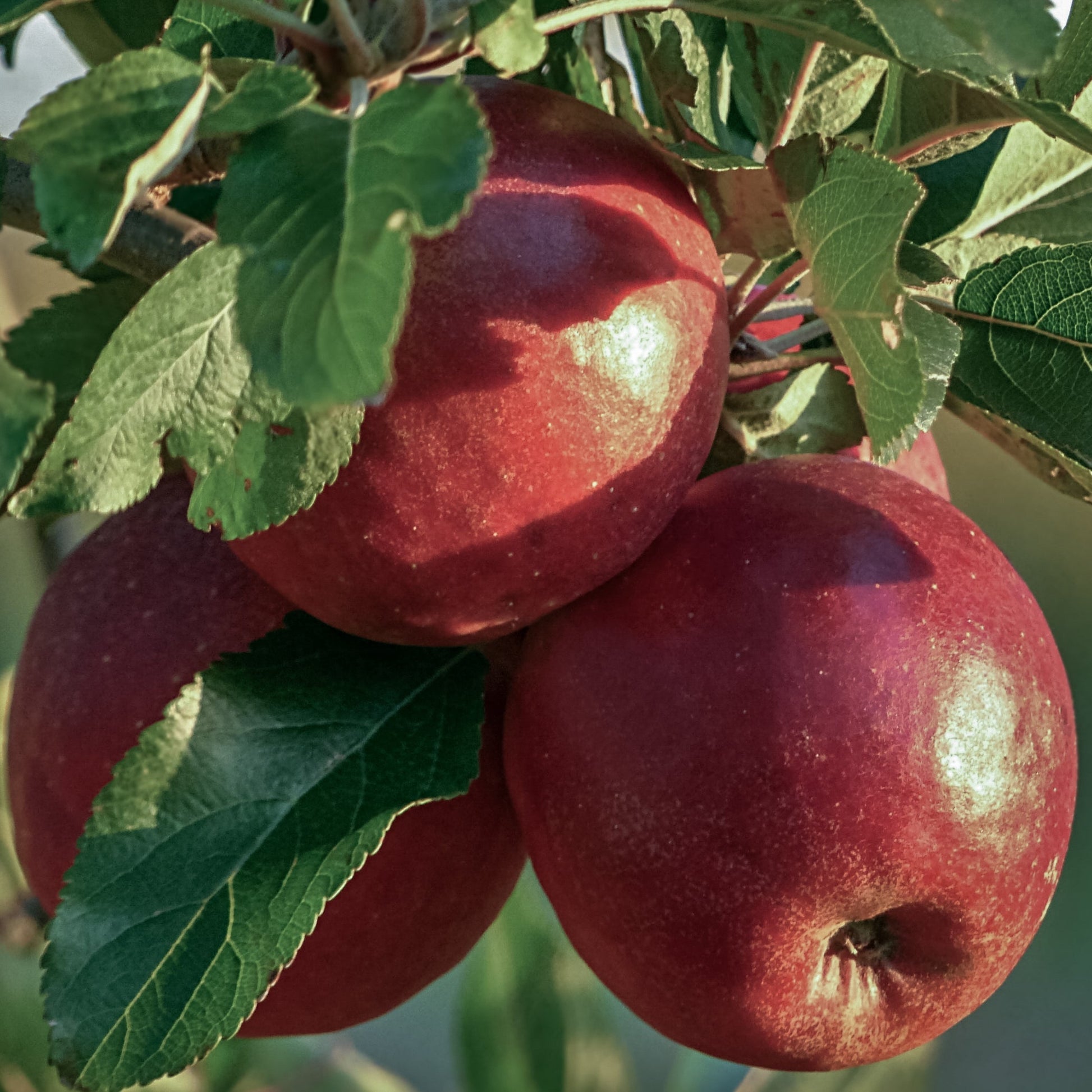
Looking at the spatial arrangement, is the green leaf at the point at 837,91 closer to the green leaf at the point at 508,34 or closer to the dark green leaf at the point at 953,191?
the dark green leaf at the point at 953,191

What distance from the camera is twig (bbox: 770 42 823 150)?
1.47 ft

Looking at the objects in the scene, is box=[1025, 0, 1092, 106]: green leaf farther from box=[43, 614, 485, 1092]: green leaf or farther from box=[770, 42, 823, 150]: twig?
box=[43, 614, 485, 1092]: green leaf

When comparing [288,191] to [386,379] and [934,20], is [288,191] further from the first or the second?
[934,20]

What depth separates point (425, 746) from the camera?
0.43 meters

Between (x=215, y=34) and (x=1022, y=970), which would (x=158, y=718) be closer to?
(x=215, y=34)

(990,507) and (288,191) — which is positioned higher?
(288,191)

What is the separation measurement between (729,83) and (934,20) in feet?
0.63

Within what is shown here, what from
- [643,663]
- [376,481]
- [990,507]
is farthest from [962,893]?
[990,507]

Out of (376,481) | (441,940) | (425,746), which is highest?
(376,481)

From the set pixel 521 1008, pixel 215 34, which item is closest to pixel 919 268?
pixel 215 34

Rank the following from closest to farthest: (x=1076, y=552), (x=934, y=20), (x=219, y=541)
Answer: (x=934, y=20) → (x=219, y=541) → (x=1076, y=552)

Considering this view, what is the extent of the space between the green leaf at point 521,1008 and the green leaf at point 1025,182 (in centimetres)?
66

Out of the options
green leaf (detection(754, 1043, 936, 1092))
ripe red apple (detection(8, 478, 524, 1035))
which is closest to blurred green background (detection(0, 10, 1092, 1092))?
green leaf (detection(754, 1043, 936, 1092))

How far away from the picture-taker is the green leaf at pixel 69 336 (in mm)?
344
